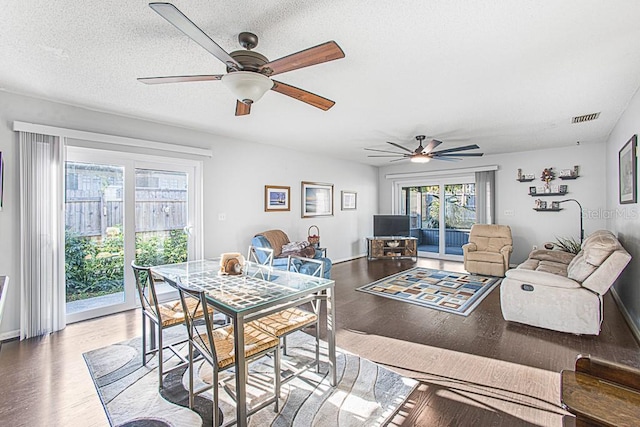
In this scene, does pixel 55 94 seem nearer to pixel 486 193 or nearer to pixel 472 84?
pixel 472 84

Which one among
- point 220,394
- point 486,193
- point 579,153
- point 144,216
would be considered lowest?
point 220,394

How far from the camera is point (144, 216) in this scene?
398 cm

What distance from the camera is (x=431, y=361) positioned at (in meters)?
2.58

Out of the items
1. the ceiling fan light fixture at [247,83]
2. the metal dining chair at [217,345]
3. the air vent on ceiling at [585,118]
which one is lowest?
the metal dining chair at [217,345]

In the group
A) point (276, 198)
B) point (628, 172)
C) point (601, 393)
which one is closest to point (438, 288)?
point (628, 172)

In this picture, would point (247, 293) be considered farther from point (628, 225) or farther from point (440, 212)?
point (440, 212)

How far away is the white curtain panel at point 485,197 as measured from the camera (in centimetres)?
656

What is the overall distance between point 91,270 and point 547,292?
17.0ft

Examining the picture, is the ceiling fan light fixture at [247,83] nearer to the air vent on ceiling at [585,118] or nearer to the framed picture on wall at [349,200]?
the air vent on ceiling at [585,118]

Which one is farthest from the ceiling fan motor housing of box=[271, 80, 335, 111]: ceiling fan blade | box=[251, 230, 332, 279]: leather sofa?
box=[251, 230, 332, 279]: leather sofa

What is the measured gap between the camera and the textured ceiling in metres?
1.77

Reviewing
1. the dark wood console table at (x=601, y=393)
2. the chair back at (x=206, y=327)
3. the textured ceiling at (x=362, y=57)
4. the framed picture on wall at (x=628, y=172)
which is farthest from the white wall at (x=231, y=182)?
the framed picture on wall at (x=628, y=172)

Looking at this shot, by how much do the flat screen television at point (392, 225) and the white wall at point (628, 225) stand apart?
3690mm

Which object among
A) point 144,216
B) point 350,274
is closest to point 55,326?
point 144,216
